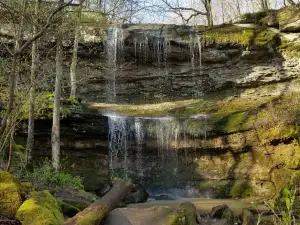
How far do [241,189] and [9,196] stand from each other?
1050 cm

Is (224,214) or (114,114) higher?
(114,114)

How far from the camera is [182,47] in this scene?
64.1ft

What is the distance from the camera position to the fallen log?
4359 mm

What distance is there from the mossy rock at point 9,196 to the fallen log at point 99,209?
1075mm

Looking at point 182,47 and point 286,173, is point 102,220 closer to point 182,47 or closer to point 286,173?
point 286,173

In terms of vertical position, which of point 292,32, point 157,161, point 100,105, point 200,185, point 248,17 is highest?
point 248,17

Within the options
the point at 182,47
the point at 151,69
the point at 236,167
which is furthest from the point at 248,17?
the point at 236,167

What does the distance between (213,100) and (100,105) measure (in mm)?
6383

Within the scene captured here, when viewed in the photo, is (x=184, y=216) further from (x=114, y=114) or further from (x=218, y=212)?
(x=114, y=114)

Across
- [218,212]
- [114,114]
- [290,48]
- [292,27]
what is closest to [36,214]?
[218,212]

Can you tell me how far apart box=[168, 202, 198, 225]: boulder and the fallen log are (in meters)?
0.88

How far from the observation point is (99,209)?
4727 mm

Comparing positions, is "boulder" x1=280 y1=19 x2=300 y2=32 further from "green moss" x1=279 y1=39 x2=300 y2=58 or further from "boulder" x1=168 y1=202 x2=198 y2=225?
"boulder" x1=168 y1=202 x2=198 y2=225

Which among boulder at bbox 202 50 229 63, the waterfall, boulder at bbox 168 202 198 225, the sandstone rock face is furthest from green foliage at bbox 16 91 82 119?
boulder at bbox 202 50 229 63
